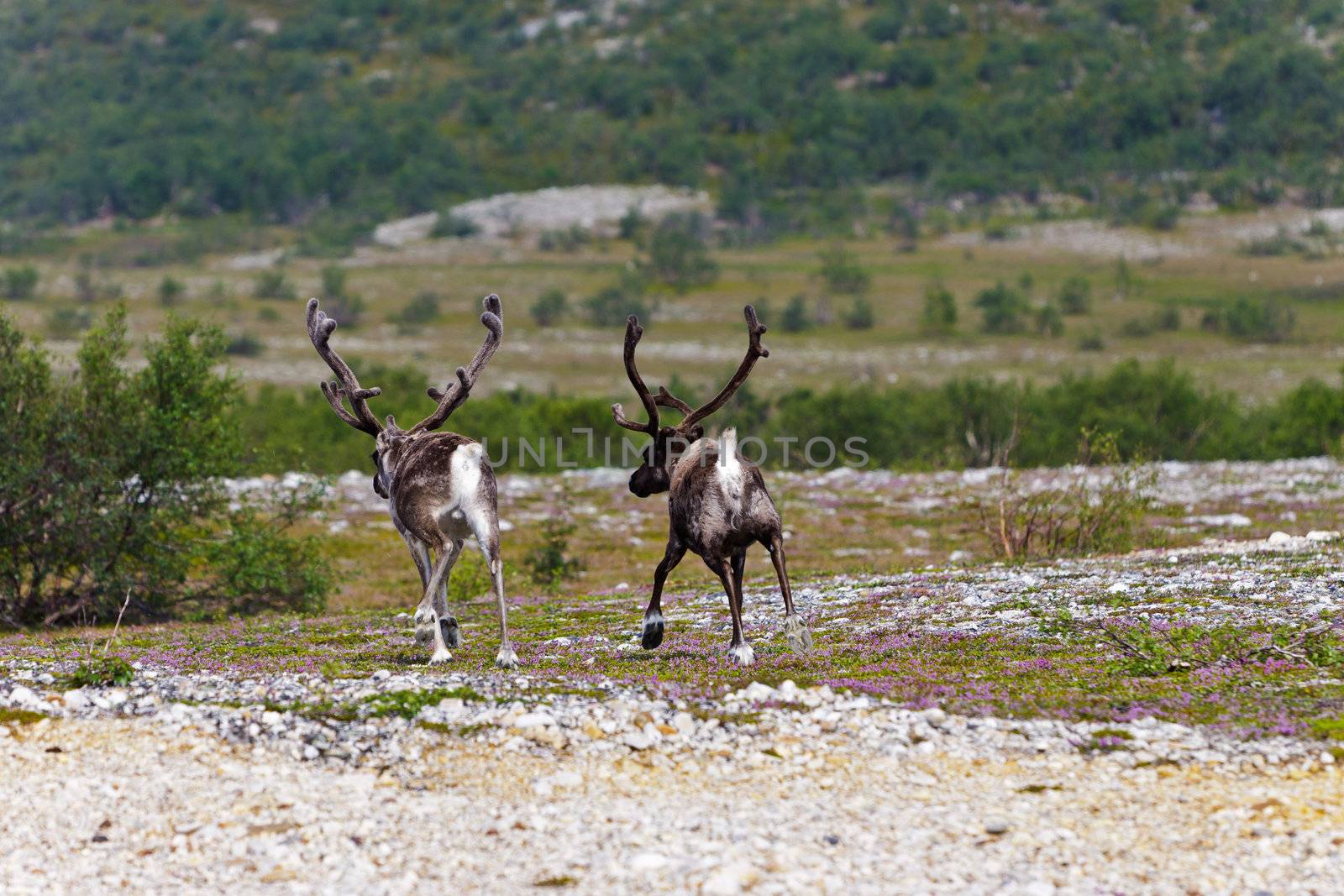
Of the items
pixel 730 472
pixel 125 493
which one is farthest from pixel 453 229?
pixel 730 472

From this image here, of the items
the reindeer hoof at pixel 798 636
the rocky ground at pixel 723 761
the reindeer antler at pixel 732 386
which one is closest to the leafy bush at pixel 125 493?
the rocky ground at pixel 723 761

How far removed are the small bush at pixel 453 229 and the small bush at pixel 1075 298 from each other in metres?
76.8

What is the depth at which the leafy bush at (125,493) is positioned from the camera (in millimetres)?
23797

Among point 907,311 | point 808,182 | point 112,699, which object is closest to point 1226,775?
point 112,699

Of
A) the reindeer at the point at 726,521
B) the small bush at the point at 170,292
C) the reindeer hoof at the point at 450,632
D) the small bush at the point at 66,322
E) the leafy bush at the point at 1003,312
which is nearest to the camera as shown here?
the reindeer at the point at 726,521

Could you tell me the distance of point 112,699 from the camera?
1407cm

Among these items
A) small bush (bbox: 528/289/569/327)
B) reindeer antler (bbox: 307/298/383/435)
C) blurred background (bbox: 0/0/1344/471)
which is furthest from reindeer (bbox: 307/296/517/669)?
small bush (bbox: 528/289/569/327)

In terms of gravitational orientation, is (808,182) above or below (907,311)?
above

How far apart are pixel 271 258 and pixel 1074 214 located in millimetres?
91612

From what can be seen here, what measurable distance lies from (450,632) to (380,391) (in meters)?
3.03

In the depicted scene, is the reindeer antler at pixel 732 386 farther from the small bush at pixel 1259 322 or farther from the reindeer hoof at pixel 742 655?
the small bush at pixel 1259 322

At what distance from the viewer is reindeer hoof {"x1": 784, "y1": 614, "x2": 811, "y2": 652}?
15047 mm

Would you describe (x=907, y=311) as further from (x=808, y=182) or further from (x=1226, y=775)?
(x=1226, y=775)

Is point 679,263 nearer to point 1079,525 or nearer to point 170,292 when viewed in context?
point 170,292
